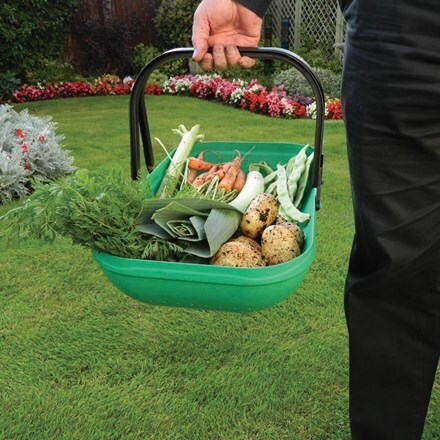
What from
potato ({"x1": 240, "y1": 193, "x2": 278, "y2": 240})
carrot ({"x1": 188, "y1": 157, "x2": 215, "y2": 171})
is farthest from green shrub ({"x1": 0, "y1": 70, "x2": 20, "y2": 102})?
potato ({"x1": 240, "y1": 193, "x2": 278, "y2": 240})

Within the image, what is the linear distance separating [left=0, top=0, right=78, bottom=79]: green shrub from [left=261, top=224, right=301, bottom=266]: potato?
761cm

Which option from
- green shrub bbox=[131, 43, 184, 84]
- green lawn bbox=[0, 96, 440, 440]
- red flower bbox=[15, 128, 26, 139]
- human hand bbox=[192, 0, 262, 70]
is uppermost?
human hand bbox=[192, 0, 262, 70]

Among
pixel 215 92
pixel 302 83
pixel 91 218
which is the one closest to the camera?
pixel 91 218

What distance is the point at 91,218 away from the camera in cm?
137

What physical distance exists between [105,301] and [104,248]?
4.32 feet

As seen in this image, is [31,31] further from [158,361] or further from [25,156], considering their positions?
[158,361]

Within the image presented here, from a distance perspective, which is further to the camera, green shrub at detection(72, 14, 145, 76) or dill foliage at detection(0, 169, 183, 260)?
green shrub at detection(72, 14, 145, 76)

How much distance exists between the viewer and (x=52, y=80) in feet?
30.2

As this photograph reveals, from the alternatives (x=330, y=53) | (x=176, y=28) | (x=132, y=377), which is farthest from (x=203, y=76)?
(x=132, y=377)

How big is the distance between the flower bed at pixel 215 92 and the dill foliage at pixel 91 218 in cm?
561

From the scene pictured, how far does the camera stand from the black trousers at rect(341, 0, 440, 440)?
112cm

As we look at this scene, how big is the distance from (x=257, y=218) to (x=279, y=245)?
0.13 metres

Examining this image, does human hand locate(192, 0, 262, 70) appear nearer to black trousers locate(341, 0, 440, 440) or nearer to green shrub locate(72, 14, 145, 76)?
black trousers locate(341, 0, 440, 440)

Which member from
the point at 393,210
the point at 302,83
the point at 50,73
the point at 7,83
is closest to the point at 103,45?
the point at 50,73
